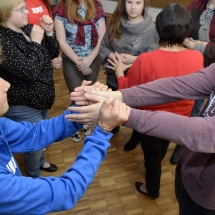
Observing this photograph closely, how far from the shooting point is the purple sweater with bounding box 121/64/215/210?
910mm

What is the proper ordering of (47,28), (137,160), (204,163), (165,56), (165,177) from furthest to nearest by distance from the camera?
(137,160)
(165,177)
(47,28)
(165,56)
(204,163)

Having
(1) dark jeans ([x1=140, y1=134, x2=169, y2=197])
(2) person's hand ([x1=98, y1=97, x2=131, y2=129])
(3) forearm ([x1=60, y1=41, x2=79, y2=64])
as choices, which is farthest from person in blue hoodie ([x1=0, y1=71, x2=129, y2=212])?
(3) forearm ([x1=60, y1=41, x2=79, y2=64])

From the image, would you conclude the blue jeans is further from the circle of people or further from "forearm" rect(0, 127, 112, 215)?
"forearm" rect(0, 127, 112, 215)

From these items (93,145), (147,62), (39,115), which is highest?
(147,62)

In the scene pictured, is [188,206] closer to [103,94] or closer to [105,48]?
[103,94]

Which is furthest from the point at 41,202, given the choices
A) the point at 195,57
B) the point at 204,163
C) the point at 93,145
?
the point at 195,57

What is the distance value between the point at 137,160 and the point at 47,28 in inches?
53.1

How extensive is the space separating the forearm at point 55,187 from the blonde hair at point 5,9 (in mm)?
941

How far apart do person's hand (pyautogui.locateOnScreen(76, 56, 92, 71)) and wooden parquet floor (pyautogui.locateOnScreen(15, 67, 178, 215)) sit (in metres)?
0.72

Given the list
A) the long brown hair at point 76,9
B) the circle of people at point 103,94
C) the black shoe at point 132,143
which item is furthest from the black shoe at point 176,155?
the long brown hair at point 76,9

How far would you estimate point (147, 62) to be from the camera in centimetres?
151

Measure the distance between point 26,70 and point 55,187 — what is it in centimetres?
83

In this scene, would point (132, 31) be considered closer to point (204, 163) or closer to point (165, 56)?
point (165, 56)

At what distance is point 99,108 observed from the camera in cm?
113
